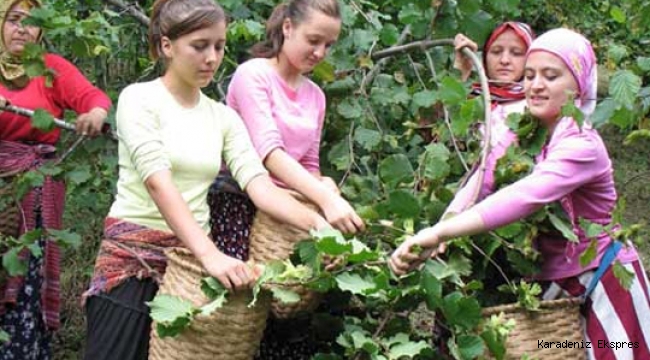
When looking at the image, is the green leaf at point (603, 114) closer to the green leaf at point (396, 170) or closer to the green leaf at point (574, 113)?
the green leaf at point (574, 113)

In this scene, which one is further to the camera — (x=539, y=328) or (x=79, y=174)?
(x=79, y=174)

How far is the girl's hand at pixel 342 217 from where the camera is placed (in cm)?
260

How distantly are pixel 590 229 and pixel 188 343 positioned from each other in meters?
0.96

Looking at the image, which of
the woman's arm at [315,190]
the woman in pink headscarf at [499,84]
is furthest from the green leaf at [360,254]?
the woman in pink headscarf at [499,84]

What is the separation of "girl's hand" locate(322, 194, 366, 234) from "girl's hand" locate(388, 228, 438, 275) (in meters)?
0.16

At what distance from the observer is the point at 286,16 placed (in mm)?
2906

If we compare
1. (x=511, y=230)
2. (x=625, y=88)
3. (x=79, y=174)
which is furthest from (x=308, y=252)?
(x=79, y=174)

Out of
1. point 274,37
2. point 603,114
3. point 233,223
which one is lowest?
point 233,223

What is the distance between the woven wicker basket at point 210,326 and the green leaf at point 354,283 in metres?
0.18

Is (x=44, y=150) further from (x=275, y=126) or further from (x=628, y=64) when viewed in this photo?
(x=628, y=64)

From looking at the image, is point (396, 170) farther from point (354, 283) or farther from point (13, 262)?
point (13, 262)

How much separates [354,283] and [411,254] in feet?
0.49

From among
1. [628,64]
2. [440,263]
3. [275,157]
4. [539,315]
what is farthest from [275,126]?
[628,64]

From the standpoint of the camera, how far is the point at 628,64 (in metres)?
3.17
